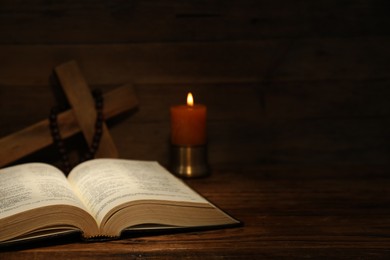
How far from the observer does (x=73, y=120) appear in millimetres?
1375

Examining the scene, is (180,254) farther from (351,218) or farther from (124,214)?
(351,218)

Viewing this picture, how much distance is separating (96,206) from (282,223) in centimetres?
31

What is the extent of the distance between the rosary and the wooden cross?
12mm

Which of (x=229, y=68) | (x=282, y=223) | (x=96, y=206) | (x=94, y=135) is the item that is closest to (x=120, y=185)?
(x=96, y=206)

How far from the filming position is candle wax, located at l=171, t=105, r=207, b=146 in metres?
1.32

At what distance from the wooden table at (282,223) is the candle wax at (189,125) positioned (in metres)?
0.09

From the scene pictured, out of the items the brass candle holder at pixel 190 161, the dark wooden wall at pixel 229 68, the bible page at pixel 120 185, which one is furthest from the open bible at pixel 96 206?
the dark wooden wall at pixel 229 68

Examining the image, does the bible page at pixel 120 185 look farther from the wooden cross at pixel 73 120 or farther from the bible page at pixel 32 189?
the wooden cross at pixel 73 120

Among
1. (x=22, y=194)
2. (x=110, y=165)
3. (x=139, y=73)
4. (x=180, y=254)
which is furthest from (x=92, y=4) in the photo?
(x=180, y=254)

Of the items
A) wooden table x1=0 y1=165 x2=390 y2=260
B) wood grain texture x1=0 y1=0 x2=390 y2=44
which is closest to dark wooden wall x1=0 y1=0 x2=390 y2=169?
wood grain texture x1=0 y1=0 x2=390 y2=44

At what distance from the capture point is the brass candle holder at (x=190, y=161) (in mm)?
1333

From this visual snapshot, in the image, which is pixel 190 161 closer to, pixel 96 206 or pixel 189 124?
pixel 189 124

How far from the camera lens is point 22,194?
948mm

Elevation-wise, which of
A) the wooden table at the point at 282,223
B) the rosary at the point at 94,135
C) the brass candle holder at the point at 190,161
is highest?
the rosary at the point at 94,135
